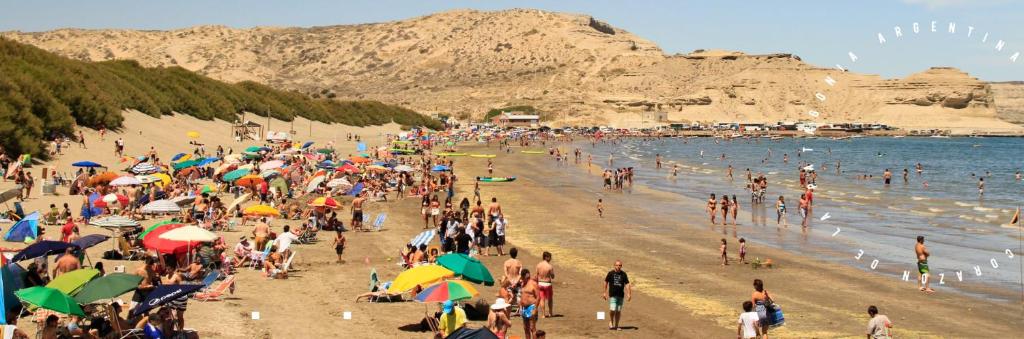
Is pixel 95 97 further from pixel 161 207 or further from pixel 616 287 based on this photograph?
pixel 616 287

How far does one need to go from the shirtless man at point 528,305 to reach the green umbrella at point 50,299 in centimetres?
494

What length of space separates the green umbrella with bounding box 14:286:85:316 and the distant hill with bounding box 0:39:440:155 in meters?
25.6

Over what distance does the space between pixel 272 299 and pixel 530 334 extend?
4.61m

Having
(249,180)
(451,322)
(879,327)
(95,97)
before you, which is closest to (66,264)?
(451,322)

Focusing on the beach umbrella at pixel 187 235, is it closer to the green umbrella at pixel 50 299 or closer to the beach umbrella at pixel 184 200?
the green umbrella at pixel 50 299

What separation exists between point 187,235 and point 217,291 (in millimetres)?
1390

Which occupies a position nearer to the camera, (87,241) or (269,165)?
(87,241)

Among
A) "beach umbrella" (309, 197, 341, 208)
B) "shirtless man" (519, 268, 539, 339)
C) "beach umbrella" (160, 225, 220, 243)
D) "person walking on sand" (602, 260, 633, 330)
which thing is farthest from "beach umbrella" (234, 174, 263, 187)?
"person walking on sand" (602, 260, 633, 330)

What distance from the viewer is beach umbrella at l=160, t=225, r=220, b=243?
14.5m

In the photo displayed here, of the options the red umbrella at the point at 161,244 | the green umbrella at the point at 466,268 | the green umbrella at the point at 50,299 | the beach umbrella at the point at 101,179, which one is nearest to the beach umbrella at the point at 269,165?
the beach umbrella at the point at 101,179

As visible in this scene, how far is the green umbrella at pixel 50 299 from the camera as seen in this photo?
9.59m

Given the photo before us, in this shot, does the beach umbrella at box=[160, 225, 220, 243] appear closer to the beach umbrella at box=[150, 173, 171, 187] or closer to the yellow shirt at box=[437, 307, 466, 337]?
the yellow shirt at box=[437, 307, 466, 337]

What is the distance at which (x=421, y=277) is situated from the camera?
12.5 meters

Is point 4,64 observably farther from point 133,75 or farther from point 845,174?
point 845,174
